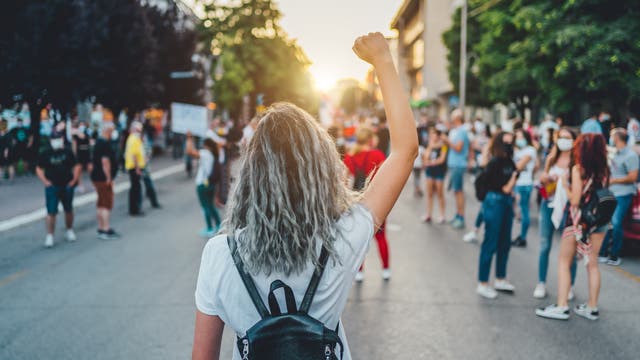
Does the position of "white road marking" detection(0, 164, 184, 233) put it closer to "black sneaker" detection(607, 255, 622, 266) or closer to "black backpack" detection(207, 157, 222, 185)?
"black backpack" detection(207, 157, 222, 185)

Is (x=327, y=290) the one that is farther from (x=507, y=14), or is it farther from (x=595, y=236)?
(x=507, y=14)

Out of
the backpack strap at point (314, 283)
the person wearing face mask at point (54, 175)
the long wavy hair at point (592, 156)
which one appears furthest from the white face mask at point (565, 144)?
the person wearing face mask at point (54, 175)

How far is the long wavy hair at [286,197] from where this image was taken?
1.60 metres

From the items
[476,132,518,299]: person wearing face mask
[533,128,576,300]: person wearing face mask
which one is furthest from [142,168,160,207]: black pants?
[533,128,576,300]: person wearing face mask

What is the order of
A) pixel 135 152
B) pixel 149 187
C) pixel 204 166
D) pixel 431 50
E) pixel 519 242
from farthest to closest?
1. pixel 431 50
2. pixel 149 187
3. pixel 135 152
4. pixel 204 166
5. pixel 519 242

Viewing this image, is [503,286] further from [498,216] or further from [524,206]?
[524,206]

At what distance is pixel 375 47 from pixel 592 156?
13.2 feet

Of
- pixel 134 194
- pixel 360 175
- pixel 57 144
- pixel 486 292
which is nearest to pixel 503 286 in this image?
pixel 486 292

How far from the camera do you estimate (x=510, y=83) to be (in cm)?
2442

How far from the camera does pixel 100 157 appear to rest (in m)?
9.63

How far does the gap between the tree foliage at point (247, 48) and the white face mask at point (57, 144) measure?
32.5 meters

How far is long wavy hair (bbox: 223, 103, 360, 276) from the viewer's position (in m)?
1.60

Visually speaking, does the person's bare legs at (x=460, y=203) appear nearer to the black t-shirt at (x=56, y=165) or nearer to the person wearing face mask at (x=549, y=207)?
the person wearing face mask at (x=549, y=207)

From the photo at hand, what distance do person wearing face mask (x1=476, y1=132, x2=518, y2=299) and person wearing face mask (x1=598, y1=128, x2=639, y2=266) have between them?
206 cm
